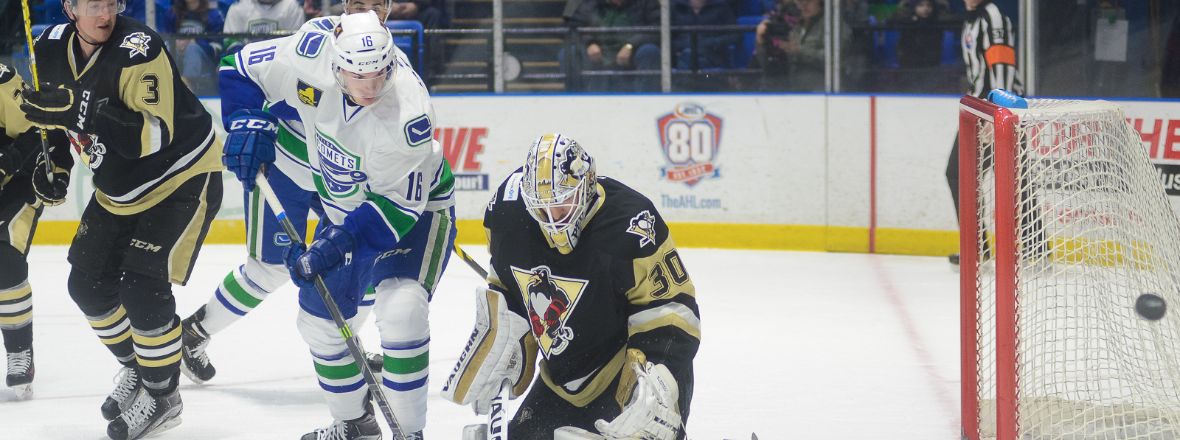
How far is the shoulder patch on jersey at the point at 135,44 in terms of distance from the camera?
3.42 meters

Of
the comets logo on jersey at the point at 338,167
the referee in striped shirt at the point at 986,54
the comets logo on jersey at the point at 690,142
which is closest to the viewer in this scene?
the comets logo on jersey at the point at 338,167

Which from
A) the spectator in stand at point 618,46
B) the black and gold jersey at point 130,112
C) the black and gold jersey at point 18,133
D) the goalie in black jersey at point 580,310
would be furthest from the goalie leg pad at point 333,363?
the spectator in stand at point 618,46

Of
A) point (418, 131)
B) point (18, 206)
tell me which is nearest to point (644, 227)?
point (418, 131)

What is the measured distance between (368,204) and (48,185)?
3.50 feet

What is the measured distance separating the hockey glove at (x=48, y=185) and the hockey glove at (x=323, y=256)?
900mm

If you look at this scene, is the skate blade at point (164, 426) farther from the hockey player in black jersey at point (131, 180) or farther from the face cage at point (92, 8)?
the face cage at point (92, 8)

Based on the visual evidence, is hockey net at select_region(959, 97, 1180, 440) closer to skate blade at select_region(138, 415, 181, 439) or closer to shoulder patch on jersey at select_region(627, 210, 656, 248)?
shoulder patch on jersey at select_region(627, 210, 656, 248)

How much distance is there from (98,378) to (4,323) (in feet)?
1.27

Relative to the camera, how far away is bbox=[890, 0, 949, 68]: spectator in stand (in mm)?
6406

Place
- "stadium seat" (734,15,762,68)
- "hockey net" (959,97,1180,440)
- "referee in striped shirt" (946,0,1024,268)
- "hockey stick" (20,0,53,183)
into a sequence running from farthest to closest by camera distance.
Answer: "stadium seat" (734,15,762,68) → "referee in striped shirt" (946,0,1024,268) → "hockey stick" (20,0,53,183) → "hockey net" (959,97,1180,440)

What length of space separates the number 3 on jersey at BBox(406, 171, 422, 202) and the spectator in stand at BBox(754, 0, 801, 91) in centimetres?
375

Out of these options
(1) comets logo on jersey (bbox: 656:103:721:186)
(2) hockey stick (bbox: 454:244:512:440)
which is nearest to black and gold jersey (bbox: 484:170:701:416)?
(2) hockey stick (bbox: 454:244:512:440)

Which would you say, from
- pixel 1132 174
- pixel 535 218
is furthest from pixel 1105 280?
pixel 535 218

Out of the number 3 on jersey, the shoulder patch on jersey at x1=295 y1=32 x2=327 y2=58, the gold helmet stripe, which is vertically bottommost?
the number 3 on jersey
